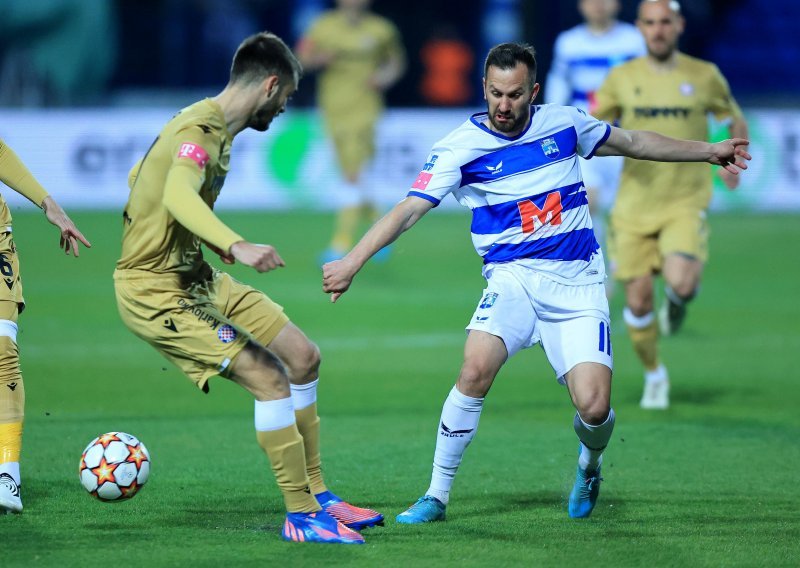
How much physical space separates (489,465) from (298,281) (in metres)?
7.33

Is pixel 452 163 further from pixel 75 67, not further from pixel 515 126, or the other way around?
pixel 75 67

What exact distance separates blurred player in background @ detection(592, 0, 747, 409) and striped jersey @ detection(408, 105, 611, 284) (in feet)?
8.51

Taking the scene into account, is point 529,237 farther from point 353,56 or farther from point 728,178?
point 353,56

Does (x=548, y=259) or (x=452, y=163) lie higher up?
(x=452, y=163)

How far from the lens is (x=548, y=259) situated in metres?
5.98

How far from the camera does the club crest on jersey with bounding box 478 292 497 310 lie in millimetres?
5875

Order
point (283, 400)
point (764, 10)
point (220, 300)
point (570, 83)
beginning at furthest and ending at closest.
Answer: point (764, 10)
point (570, 83)
point (220, 300)
point (283, 400)

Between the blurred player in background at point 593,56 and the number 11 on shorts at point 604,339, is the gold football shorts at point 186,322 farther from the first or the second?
the blurred player in background at point 593,56

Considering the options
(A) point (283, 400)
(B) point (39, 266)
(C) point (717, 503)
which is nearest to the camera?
(A) point (283, 400)

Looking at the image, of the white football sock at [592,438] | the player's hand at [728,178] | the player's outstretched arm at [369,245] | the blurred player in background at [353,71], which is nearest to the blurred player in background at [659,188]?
the player's hand at [728,178]

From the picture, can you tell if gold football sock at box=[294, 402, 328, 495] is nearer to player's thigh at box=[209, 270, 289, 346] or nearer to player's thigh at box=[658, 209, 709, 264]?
player's thigh at box=[209, 270, 289, 346]

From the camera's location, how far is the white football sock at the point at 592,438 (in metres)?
5.80

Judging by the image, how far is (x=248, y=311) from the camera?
5.76m

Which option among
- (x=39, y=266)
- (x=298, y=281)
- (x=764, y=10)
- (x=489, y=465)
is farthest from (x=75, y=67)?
(x=489, y=465)
